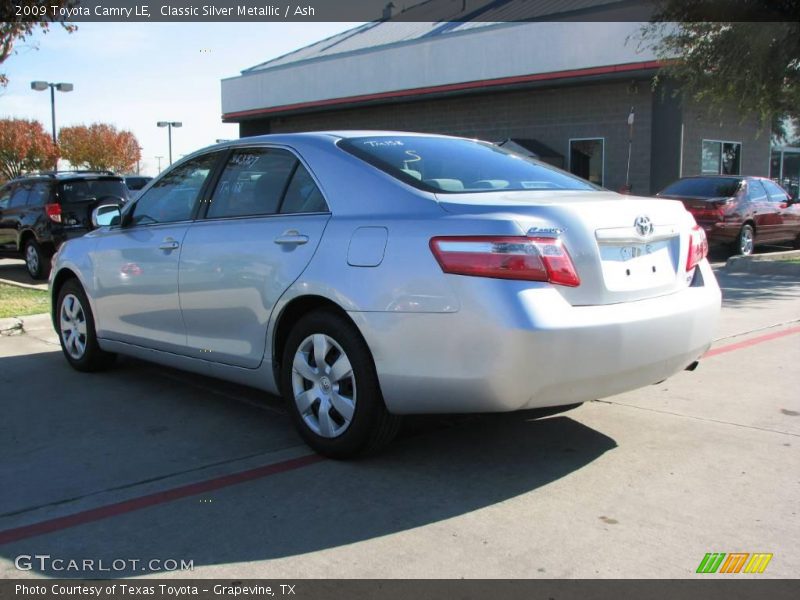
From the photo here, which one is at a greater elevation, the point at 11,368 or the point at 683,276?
the point at 683,276

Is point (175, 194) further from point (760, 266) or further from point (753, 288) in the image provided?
point (760, 266)

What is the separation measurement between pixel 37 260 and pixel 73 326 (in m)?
7.53

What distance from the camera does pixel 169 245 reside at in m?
5.16

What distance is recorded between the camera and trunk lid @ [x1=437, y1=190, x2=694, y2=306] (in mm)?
3611

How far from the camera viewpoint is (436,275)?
3.59m

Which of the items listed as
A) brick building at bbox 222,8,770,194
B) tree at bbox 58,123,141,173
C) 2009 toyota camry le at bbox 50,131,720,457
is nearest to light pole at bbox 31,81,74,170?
brick building at bbox 222,8,770,194

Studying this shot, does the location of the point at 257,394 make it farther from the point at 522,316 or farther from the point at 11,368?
the point at 522,316

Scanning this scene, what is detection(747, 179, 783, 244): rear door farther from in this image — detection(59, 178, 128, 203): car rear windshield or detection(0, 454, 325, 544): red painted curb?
detection(0, 454, 325, 544): red painted curb

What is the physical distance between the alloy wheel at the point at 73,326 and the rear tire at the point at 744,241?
1180cm

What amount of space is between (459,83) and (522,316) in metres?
21.0

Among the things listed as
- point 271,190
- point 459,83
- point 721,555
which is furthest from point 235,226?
point 459,83

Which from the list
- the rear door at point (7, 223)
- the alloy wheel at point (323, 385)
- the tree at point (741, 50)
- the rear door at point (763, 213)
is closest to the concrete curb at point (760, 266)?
the rear door at point (763, 213)

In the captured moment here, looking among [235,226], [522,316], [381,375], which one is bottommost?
[381,375]

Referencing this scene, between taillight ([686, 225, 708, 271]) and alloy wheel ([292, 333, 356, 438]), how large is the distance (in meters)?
1.92
